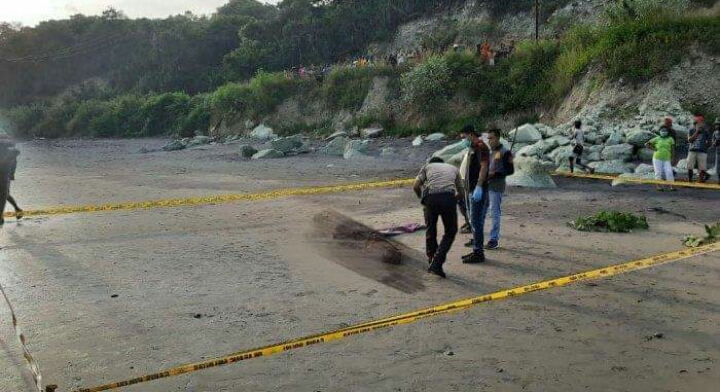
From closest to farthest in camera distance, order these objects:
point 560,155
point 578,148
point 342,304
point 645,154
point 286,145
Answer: point 342,304
point 578,148
point 645,154
point 560,155
point 286,145

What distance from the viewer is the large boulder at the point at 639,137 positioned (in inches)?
668

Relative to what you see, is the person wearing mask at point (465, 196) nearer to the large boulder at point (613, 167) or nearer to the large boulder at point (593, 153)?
the large boulder at point (613, 167)

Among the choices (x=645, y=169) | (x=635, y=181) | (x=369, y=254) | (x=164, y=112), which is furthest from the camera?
(x=164, y=112)

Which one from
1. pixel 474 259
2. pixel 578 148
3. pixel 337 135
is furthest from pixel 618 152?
pixel 337 135

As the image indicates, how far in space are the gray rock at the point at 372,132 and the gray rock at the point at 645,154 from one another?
1434 centimetres

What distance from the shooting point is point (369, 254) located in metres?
8.27

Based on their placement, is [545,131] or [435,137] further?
[435,137]

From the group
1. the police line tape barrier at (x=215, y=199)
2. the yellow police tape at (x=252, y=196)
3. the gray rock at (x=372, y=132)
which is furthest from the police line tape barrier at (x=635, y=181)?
the gray rock at (x=372, y=132)

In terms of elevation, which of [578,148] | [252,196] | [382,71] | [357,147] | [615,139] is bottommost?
[252,196]

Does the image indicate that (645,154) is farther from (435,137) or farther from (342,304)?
(342,304)

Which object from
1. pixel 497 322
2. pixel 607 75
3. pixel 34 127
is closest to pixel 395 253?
pixel 497 322

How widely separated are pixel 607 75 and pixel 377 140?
10.5 meters

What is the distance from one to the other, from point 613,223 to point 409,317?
197 inches

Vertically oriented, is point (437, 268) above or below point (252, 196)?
above
